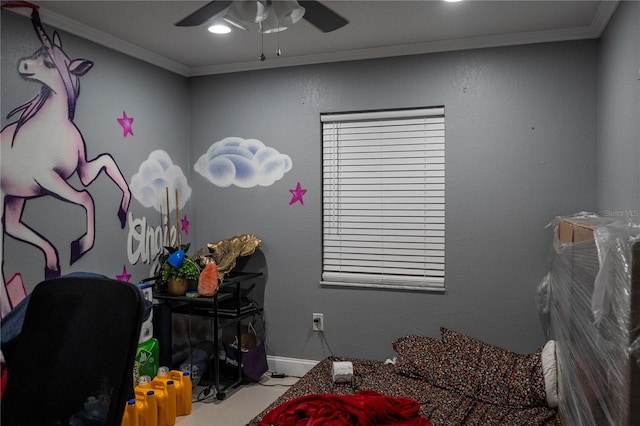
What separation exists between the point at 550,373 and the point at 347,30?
2436mm

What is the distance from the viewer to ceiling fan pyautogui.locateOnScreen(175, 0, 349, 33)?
2.34m

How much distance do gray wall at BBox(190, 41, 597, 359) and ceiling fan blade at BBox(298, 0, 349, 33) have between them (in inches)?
41.9

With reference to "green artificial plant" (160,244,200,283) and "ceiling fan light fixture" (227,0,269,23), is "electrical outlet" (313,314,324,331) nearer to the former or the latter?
"green artificial plant" (160,244,200,283)

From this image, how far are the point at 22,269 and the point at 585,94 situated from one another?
365cm

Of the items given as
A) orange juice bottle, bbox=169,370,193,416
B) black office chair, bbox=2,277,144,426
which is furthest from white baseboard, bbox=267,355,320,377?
black office chair, bbox=2,277,144,426

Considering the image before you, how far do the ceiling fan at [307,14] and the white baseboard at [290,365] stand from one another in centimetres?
252

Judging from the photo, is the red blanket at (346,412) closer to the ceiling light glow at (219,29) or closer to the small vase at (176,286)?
the small vase at (176,286)

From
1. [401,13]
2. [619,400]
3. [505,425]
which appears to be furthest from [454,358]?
[401,13]

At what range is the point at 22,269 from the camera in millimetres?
2832

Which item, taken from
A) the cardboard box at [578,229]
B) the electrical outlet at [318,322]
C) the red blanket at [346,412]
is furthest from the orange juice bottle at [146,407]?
the cardboard box at [578,229]

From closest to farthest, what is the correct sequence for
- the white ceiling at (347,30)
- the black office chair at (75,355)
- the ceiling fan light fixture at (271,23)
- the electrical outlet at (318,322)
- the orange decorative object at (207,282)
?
the black office chair at (75,355) < the ceiling fan light fixture at (271,23) < the white ceiling at (347,30) < the orange decorative object at (207,282) < the electrical outlet at (318,322)

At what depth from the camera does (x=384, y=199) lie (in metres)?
3.82

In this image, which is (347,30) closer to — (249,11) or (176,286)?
(249,11)

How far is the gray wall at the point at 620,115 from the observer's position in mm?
2347
